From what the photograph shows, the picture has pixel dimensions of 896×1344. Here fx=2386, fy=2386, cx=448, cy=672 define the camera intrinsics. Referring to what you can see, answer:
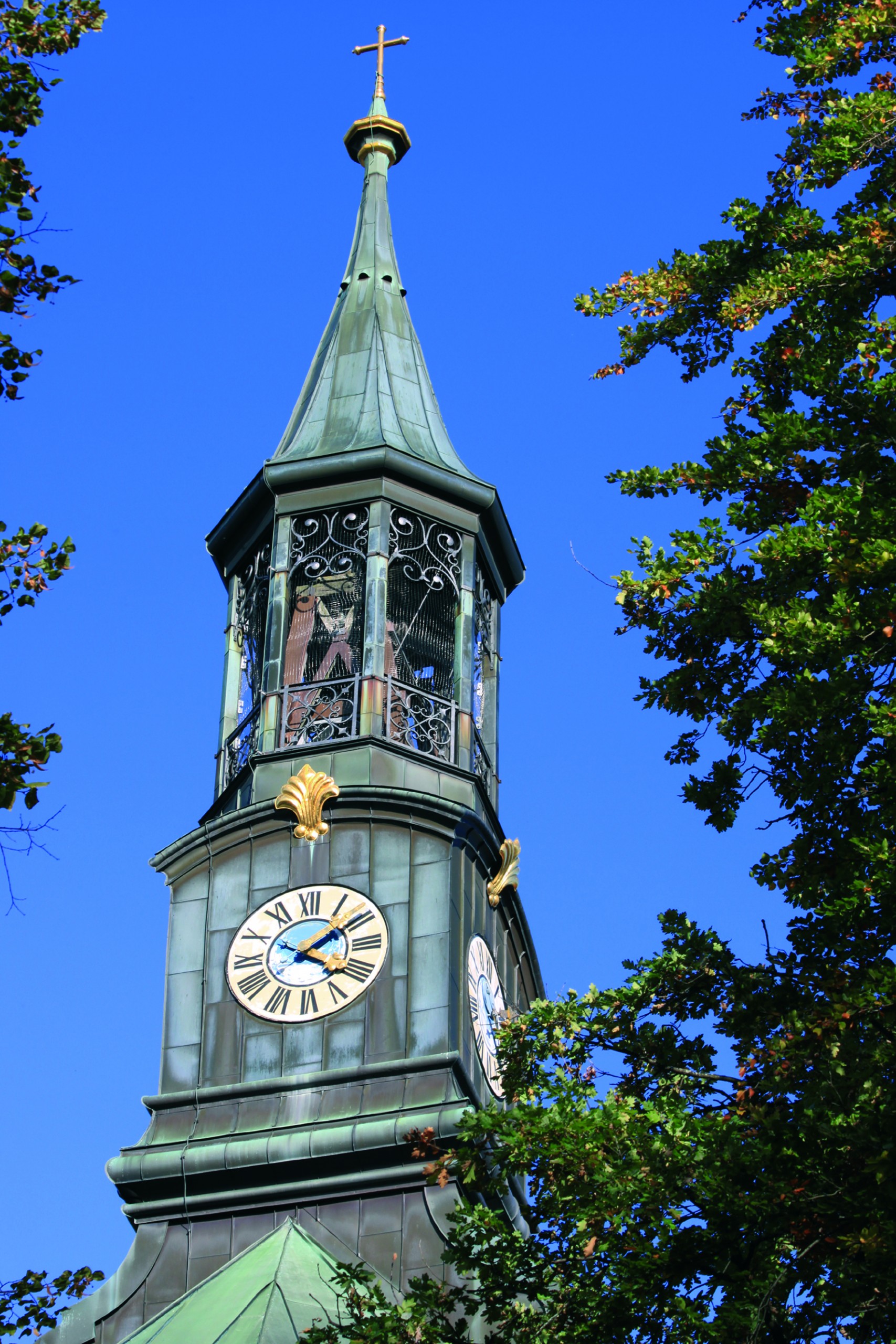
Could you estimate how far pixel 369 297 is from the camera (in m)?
30.6

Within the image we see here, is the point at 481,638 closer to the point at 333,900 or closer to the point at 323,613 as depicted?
the point at 323,613

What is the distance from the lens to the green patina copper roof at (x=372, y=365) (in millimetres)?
27891

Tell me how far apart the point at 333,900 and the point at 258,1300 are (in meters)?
4.56

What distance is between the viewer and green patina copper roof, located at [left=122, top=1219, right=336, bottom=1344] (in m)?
20.3

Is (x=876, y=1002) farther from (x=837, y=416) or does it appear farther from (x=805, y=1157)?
(x=837, y=416)

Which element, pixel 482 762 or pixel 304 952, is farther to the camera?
pixel 482 762

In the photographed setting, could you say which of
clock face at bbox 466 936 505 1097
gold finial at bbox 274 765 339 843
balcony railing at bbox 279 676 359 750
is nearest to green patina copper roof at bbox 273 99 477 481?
balcony railing at bbox 279 676 359 750

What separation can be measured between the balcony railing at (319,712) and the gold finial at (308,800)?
0.68 m

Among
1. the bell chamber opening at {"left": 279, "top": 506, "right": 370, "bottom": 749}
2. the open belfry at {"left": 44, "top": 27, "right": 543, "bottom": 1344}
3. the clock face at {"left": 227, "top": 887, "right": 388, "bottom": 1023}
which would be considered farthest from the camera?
the bell chamber opening at {"left": 279, "top": 506, "right": 370, "bottom": 749}

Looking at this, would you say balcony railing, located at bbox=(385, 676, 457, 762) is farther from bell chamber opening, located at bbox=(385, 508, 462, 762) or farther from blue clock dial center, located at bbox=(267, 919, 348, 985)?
blue clock dial center, located at bbox=(267, 919, 348, 985)

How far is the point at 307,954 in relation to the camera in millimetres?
23844

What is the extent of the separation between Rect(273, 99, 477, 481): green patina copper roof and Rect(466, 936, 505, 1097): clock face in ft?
19.2

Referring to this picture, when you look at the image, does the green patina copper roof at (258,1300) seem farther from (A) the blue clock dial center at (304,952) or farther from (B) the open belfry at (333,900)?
(A) the blue clock dial center at (304,952)

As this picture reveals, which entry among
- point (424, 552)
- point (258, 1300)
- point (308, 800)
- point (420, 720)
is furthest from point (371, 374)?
point (258, 1300)
